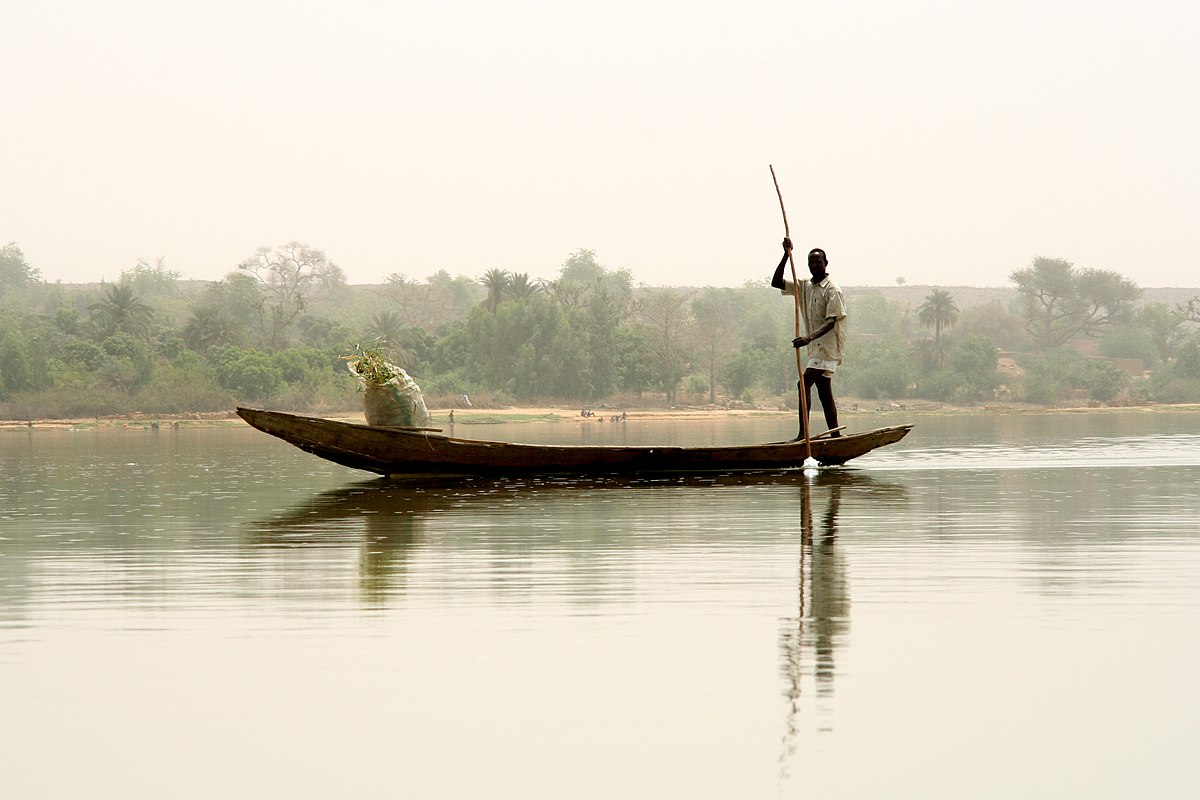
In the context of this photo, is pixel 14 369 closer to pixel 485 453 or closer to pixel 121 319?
pixel 121 319

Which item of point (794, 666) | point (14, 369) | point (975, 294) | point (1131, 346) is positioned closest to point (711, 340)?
point (1131, 346)

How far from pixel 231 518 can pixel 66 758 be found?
23.8ft

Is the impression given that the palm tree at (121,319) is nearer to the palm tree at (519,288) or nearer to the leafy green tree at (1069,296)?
the palm tree at (519,288)

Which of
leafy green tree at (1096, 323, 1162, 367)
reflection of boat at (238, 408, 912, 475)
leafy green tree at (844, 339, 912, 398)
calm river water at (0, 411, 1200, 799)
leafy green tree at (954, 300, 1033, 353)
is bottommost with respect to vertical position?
calm river water at (0, 411, 1200, 799)

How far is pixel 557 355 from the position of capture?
56.1 meters

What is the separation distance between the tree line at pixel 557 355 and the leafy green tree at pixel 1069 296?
116 millimetres

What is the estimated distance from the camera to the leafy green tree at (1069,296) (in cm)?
8488

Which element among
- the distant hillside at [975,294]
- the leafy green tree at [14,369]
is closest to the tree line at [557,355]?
the leafy green tree at [14,369]

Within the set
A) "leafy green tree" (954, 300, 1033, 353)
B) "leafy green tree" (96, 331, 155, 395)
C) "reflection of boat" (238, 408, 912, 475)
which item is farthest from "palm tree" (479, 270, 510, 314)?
"reflection of boat" (238, 408, 912, 475)

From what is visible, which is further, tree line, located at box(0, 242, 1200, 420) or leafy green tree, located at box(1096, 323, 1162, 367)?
leafy green tree, located at box(1096, 323, 1162, 367)

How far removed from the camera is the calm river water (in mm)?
3922

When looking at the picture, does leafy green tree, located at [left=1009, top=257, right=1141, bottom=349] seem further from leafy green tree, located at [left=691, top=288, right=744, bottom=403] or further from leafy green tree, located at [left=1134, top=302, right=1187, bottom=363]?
leafy green tree, located at [left=691, top=288, right=744, bottom=403]

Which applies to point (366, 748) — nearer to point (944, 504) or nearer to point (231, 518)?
point (231, 518)

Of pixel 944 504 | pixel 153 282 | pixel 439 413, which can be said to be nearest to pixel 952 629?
pixel 944 504
